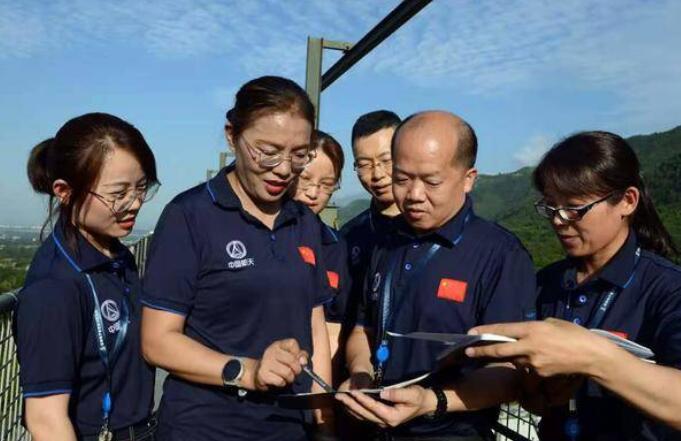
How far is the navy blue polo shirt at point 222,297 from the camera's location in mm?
2279

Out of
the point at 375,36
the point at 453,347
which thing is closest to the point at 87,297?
the point at 453,347

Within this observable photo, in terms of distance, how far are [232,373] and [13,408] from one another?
4.60 ft

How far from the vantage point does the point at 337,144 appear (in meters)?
3.86

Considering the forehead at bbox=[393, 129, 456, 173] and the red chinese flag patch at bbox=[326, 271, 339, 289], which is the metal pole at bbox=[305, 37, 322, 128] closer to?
the red chinese flag patch at bbox=[326, 271, 339, 289]

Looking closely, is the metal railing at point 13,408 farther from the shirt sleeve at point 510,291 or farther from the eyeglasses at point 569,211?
the eyeglasses at point 569,211

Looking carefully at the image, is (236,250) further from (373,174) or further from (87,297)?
(373,174)

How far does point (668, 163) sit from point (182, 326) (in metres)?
72.2

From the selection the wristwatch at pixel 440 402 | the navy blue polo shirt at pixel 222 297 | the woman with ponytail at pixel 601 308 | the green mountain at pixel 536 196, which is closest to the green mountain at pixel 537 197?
the green mountain at pixel 536 196

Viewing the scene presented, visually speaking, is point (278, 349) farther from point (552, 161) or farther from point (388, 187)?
point (388, 187)

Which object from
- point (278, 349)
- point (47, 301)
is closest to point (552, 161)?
point (278, 349)

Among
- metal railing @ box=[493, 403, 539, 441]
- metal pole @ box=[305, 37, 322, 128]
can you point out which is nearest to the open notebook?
metal railing @ box=[493, 403, 539, 441]

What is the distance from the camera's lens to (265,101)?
2.45m

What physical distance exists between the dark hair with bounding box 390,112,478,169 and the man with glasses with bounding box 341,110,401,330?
0.80 m

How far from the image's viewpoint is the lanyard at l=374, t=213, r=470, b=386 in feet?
8.29
